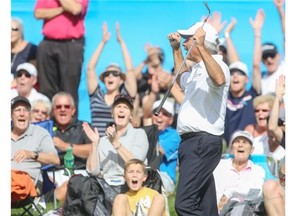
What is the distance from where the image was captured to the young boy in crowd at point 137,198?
29.1ft

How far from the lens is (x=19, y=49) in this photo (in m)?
12.8

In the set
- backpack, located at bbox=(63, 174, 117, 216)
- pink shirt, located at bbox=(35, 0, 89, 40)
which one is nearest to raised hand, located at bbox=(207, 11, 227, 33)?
pink shirt, located at bbox=(35, 0, 89, 40)

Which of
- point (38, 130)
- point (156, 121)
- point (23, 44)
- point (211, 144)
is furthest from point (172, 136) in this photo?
point (211, 144)

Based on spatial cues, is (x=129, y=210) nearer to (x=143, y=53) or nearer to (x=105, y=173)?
(x=105, y=173)

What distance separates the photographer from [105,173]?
32.2 feet

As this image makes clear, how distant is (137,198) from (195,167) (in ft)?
4.46

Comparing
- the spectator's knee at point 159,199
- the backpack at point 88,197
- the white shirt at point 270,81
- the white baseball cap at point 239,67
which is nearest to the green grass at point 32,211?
the backpack at point 88,197

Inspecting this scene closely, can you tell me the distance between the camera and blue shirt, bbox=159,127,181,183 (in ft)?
36.9

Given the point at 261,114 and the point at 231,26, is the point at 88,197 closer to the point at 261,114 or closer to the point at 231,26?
the point at 261,114

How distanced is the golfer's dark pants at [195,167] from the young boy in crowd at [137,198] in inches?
37.6

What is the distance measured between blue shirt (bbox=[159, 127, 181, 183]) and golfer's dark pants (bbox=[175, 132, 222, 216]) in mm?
3295

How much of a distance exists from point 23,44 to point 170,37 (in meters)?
4.86

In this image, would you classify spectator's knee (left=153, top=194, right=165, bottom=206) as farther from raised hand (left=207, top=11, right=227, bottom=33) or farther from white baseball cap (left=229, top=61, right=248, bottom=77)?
raised hand (left=207, top=11, right=227, bottom=33)

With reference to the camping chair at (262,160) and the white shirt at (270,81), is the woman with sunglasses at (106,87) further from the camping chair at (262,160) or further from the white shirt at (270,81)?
the camping chair at (262,160)
